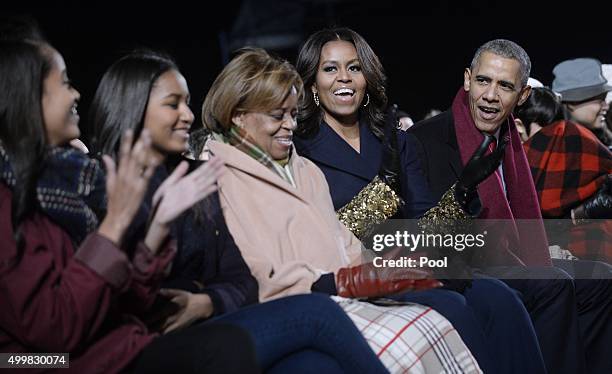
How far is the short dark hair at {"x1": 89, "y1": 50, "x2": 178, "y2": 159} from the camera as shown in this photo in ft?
6.15

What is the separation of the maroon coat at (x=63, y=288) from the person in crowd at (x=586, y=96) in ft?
8.10

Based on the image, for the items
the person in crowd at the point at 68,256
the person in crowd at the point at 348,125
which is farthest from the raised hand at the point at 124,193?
the person in crowd at the point at 348,125

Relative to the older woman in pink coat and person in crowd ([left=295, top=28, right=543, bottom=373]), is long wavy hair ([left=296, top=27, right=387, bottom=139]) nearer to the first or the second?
person in crowd ([left=295, top=28, right=543, bottom=373])

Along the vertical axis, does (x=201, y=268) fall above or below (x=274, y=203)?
below

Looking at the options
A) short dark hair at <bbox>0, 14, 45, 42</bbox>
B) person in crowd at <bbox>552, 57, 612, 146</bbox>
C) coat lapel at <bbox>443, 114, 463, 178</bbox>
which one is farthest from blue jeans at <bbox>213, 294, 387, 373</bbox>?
person in crowd at <bbox>552, 57, 612, 146</bbox>

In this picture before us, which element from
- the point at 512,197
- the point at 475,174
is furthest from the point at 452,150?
the point at 512,197

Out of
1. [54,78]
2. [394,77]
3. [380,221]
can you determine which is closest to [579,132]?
[380,221]

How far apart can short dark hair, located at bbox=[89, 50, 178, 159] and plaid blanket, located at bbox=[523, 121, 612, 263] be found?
66.6 inches

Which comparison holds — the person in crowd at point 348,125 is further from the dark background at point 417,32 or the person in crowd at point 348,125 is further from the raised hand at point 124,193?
the dark background at point 417,32

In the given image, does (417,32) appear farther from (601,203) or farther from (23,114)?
(23,114)

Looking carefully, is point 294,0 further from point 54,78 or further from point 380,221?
point 54,78

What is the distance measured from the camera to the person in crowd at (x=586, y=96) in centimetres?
360

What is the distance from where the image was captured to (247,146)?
2240mm

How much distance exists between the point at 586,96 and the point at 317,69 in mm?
1455
